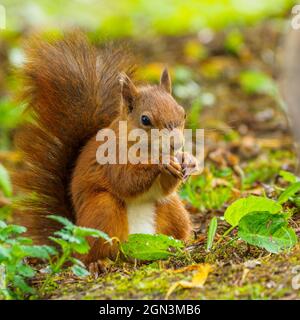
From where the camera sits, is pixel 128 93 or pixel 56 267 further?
pixel 128 93

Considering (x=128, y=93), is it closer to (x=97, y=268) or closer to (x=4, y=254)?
(x=97, y=268)

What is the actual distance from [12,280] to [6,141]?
3.13m

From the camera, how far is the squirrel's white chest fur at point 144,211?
290 centimetres

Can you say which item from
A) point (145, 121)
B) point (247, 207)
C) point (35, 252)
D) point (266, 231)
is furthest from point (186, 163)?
point (35, 252)

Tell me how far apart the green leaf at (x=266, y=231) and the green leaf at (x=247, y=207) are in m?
0.04

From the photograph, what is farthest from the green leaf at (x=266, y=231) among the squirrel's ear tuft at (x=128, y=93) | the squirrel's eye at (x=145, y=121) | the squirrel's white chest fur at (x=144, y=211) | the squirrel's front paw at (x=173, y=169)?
the squirrel's ear tuft at (x=128, y=93)

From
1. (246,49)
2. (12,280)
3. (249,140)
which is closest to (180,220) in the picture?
(12,280)

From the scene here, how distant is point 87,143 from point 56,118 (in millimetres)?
184

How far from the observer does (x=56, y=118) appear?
10.4 feet

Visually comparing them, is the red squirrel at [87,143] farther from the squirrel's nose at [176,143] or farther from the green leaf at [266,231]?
the green leaf at [266,231]

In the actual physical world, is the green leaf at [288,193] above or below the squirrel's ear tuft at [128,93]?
below

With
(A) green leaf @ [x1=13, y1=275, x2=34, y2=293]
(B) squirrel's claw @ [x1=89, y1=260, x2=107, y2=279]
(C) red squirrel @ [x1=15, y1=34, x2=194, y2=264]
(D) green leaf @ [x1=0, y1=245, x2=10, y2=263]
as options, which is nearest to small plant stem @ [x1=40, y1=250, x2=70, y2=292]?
(A) green leaf @ [x1=13, y1=275, x2=34, y2=293]

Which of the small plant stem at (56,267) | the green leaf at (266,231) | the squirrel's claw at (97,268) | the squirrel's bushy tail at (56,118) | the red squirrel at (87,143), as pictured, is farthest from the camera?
the squirrel's bushy tail at (56,118)

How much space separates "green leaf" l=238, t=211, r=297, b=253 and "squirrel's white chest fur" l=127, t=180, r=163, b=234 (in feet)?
1.56
